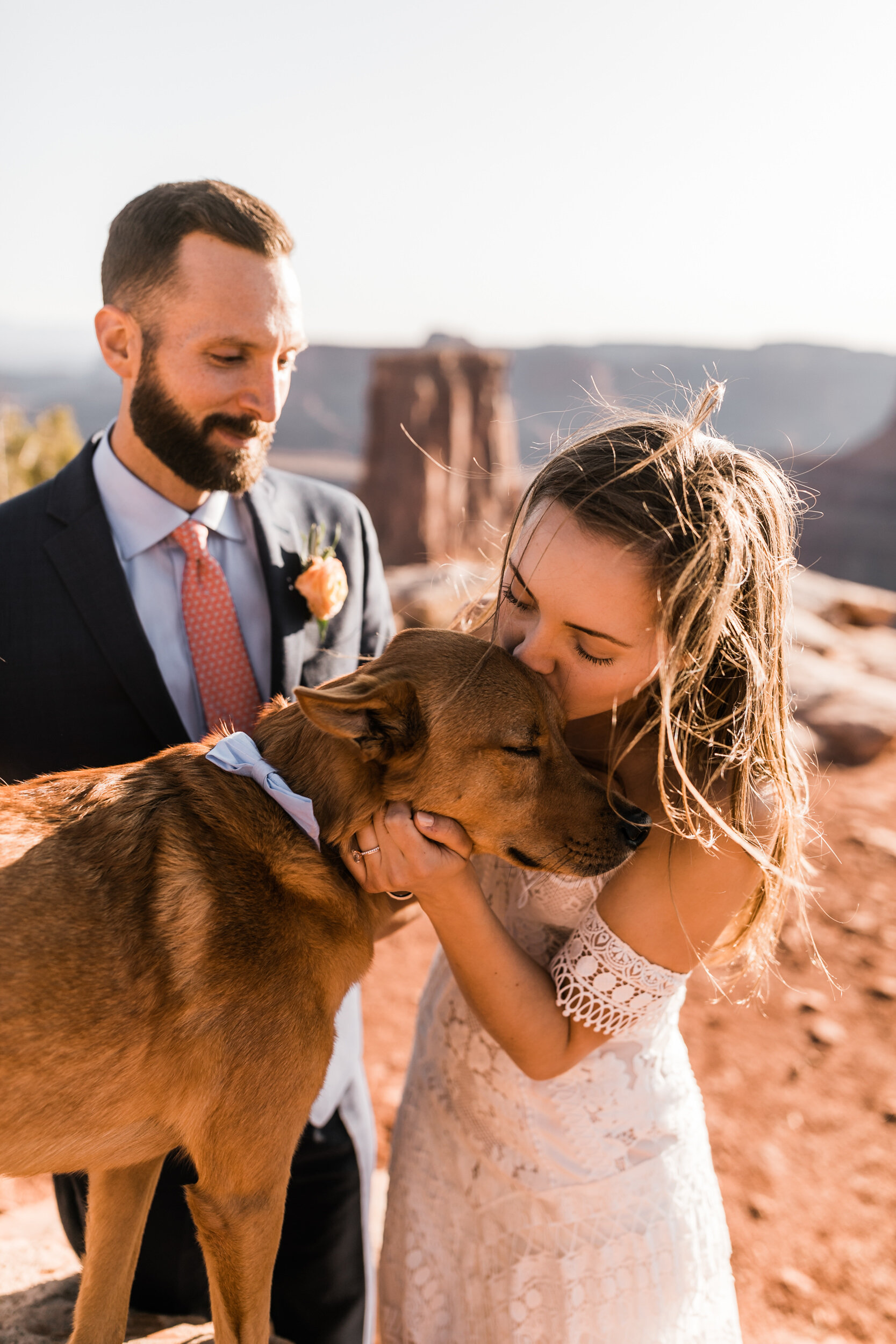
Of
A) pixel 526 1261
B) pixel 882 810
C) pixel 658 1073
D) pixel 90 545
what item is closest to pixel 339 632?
pixel 90 545

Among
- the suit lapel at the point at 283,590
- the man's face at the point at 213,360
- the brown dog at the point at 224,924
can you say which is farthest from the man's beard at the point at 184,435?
the brown dog at the point at 224,924

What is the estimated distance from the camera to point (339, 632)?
12.1 ft

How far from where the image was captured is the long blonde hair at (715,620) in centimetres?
246

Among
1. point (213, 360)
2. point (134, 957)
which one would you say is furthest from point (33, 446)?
point (134, 957)

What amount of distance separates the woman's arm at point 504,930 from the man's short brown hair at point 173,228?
7.29 feet

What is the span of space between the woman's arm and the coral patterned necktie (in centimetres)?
108

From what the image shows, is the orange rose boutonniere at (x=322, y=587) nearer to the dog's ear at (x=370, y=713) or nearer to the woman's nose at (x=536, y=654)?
the dog's ear at (x=370, y=713)

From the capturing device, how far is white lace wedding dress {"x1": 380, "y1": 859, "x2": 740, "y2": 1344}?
2.68 meters

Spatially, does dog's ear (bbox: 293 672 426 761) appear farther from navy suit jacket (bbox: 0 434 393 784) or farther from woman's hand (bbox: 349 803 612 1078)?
navy suit jacket (bbox: 0 434 393 784)

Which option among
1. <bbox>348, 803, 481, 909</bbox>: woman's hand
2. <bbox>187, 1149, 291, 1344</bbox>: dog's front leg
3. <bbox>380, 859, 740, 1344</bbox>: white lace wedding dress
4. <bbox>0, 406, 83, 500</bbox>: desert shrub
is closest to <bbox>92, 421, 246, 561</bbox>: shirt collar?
<bbox>348, 803, 481, 909</bbox>: woman's hand

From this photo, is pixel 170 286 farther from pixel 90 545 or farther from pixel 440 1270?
pixel 440 1270

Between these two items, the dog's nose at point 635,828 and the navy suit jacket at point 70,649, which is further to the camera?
the navy suit jacket at point 70,649

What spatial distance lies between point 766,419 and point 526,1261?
4982 inches

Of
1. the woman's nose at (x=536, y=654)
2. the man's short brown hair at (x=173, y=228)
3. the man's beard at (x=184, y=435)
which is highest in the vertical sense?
the man's short brown hair at (x=173, y=228)
